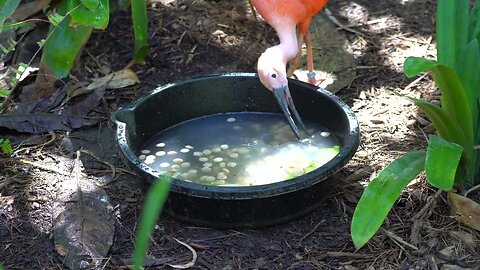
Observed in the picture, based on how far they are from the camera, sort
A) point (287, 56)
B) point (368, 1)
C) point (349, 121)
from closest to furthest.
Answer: point (349, 121)
point (287, 56)
point (368, 1)

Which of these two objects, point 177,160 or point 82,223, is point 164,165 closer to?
point 177,160

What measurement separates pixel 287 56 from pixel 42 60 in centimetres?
116

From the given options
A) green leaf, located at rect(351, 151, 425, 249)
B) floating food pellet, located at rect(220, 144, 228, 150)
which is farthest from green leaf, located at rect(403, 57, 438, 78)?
floating food pellet, located at rect(220, 144, 228, 150)

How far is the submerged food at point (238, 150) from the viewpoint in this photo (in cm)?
289

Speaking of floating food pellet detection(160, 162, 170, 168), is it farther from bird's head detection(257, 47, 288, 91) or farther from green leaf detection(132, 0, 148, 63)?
green leaf detection(132, 0, 148, 63)

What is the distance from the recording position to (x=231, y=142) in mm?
3125

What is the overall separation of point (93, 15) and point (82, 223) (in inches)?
37.2

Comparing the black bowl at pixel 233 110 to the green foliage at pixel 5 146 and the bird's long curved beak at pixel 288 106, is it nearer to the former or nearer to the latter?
the bird's long curved beak at pixel 288 106

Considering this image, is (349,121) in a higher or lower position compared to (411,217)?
higher

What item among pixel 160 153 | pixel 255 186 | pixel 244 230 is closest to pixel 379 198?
pixel 255 186

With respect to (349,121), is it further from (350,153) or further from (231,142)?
(231,142)

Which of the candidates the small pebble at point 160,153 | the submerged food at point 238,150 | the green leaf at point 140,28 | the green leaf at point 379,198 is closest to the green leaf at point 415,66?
the green leaf at point 379,198

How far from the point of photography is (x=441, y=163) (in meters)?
2.28

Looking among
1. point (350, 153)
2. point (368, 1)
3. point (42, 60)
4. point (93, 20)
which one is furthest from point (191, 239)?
point (368, 1)
